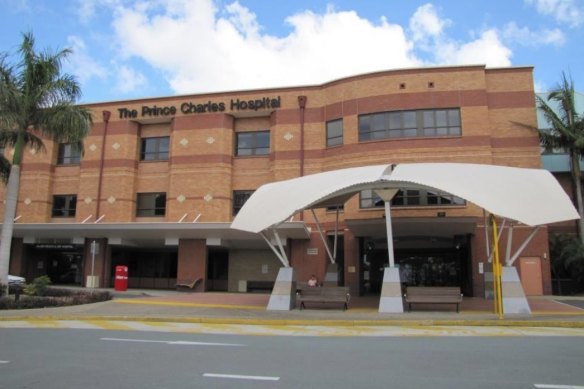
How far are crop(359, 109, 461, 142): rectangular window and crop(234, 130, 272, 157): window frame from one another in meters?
6.55

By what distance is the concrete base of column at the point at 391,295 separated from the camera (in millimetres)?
16078

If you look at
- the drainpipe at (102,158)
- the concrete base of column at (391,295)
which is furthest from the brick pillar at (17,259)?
the concrete base of column at (391,295)

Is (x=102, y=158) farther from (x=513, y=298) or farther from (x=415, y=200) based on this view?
(x=513, y=298)

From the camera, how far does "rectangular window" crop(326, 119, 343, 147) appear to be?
28.1 meters

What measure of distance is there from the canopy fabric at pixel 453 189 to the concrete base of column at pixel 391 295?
9.50ft

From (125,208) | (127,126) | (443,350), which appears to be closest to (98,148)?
(127,126)

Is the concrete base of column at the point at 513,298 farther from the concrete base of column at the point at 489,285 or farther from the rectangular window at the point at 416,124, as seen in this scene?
the rectangular window at the point at 416,124

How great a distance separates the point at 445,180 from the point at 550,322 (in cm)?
522

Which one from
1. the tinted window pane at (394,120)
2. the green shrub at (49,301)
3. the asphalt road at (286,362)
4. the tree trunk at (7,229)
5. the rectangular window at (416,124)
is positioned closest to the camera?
the asphalt road at (286,362)

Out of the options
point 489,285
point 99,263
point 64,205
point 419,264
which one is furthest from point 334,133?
point 64,205

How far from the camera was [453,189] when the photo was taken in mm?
15875

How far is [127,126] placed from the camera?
31.9m

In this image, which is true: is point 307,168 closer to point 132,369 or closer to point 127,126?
point 127,126

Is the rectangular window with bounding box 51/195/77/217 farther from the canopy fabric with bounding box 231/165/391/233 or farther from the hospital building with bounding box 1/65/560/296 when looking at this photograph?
the canopy fabric with bounding box 231/165/391/233
